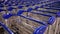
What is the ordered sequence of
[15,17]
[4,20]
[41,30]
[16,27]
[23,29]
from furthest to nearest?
[15,17]
[16,27]
[4,20]
[23,29]
[41,30]

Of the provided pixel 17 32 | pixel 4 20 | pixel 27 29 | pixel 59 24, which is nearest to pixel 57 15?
pixel 59 24

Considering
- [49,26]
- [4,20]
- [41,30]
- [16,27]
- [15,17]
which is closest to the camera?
[41,30]

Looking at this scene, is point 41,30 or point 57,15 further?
point 57,15

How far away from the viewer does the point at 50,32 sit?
1831 mm

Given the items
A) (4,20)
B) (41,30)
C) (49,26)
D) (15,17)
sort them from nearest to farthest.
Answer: (41,30)
(49,26)
(4,20)
(15,17)

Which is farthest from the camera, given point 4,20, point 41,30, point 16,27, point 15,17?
point 15,17

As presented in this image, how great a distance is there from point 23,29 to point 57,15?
0.77 meters

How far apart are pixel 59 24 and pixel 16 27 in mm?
915

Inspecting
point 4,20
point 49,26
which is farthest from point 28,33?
point 4,20

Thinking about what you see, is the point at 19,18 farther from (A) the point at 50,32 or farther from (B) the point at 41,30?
(B) the point at 41,30

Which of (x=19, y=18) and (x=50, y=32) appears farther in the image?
(x=19, y=18)

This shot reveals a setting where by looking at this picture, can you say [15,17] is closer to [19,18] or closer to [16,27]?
[19,18]

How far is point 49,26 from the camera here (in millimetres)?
1745

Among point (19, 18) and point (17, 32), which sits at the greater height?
point (19, 18)
